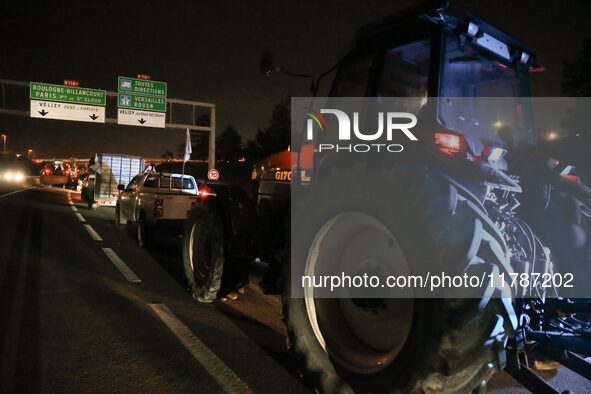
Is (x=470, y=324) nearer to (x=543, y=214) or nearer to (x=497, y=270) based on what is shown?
(x=497, y=270)

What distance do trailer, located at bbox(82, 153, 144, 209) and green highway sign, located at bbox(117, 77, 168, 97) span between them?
4773 mm

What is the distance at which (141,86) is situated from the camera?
2805 centimetres

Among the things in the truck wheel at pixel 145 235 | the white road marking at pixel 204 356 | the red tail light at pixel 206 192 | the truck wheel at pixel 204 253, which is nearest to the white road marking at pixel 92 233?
the truck wheel at pixel 145 235

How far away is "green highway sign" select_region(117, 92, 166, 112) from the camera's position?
2766 cm

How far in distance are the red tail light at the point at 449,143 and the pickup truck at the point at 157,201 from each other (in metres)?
7.98

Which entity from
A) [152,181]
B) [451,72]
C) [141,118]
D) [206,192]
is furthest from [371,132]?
[141,118]

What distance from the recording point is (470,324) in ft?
7.55

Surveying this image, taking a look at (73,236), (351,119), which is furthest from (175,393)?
(73,236)

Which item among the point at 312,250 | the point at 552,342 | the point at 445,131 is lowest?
the point at 552,342

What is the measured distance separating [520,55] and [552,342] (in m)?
2.39

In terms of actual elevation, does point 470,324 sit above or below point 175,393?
above

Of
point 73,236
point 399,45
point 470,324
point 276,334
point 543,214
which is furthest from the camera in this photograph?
point 73,236

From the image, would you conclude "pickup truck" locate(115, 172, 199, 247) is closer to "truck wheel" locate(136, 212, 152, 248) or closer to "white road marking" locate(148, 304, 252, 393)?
"truck wheel" locate(136, 212, 152, 248)

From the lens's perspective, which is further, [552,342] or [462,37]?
[462,37]
